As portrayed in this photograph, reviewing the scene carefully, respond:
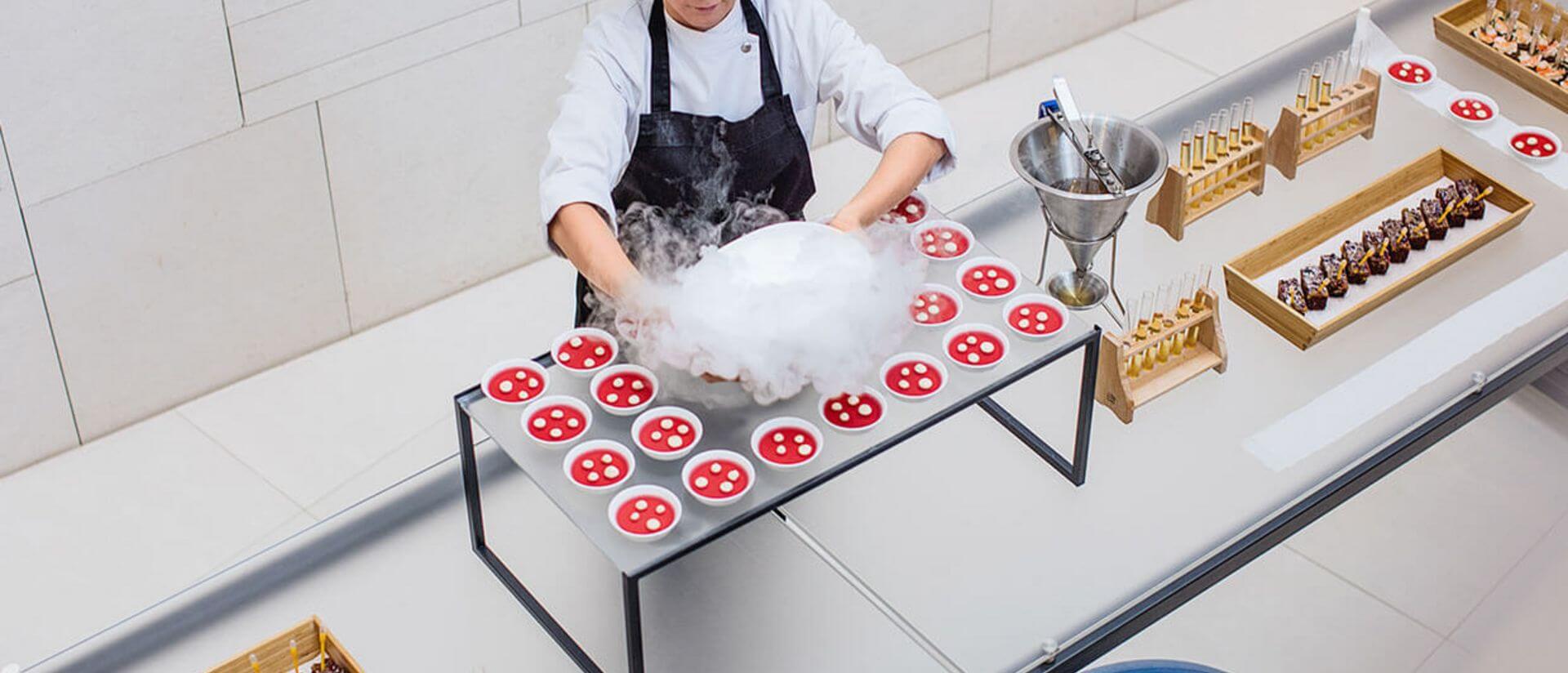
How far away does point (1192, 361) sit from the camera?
2648 mm

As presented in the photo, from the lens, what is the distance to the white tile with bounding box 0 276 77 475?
350cm

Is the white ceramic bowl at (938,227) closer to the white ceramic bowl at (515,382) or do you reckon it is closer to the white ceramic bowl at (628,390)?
the white ceramic bowl at (628,390)

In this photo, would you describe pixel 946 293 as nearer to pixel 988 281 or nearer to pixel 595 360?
pixel 988 281

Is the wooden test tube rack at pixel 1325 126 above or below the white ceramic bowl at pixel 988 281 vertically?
below

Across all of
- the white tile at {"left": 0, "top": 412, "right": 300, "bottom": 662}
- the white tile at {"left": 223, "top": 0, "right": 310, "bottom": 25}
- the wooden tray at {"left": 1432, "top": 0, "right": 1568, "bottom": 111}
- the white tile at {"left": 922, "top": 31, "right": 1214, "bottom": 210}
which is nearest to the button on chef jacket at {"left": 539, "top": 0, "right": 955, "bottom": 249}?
the white tile at {"left": 223, "top": 0, "right": 310, "bottom": 25}

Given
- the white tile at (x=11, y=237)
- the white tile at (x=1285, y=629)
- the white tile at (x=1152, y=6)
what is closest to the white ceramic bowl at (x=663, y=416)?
the white tile at (x=1285, y=629)

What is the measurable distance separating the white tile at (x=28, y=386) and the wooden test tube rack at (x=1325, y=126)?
254cm

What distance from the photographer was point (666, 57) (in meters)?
2.44

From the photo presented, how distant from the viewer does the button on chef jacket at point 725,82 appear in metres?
2.31

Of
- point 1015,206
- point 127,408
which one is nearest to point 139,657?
point 1015,206

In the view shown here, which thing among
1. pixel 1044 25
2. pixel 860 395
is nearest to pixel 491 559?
pixel 860 395

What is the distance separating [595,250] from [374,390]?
193 cm

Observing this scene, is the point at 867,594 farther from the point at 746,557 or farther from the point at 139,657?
the point at 139,657

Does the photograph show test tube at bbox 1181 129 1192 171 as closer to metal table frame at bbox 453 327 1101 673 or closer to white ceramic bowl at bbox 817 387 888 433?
metal table frame at bbox 453 327 1101 673
